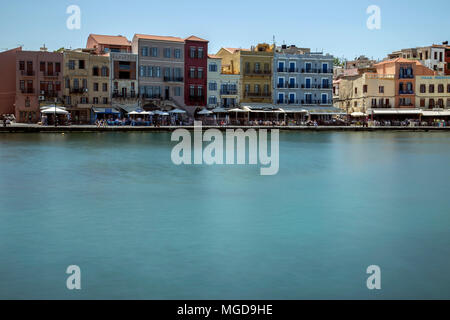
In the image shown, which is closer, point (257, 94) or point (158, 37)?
point (158, 37)

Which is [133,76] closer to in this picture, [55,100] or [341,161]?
[55,100]

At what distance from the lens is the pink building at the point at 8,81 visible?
6019cm

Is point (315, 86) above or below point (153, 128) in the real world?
above

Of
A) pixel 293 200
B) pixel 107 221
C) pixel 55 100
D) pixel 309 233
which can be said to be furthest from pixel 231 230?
pixel 55 100

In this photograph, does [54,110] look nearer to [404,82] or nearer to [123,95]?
[123,95]

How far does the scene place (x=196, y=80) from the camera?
219ft

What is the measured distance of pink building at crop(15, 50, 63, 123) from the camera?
58.5 m

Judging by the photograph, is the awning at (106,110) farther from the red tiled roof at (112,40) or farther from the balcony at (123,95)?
the red tiled roof at (112,40)

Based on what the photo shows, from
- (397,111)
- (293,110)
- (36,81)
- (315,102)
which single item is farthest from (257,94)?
(36,81)

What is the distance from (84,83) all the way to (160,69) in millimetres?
9199

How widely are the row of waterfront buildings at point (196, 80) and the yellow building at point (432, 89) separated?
5.0 inches

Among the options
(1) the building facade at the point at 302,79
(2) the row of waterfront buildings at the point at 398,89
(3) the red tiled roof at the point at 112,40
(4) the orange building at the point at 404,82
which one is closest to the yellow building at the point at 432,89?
(2) the row of waterfront buildings at the point at 398,89

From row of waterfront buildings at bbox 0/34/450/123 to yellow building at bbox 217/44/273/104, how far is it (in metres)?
0.13

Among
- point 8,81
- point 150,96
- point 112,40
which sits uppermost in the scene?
point 112,40
